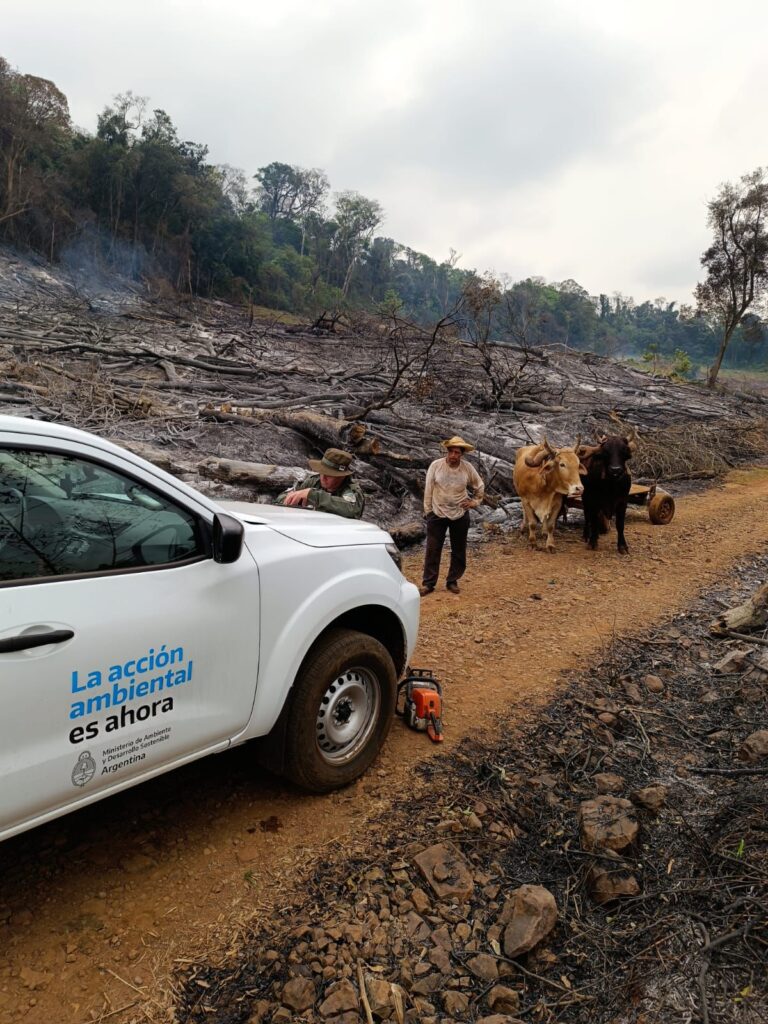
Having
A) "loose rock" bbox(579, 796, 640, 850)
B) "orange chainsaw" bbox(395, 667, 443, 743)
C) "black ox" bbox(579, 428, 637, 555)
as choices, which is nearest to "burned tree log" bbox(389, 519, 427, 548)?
"black ox" bbox(579, 428, 637, 555)

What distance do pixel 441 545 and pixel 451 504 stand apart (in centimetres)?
51

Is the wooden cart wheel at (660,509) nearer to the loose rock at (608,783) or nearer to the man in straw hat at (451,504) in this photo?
the man in straw hat at (451,504)

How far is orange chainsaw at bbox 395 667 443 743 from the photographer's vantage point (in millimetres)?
4105

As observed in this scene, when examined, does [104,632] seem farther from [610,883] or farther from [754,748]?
[754,748]

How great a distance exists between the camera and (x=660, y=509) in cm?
1073

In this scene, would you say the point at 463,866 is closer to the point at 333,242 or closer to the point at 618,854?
the point at 618,854

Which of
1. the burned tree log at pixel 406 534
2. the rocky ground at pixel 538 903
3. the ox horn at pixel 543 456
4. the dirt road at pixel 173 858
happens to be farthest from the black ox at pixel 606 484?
the rocky ground at pixel 538 903

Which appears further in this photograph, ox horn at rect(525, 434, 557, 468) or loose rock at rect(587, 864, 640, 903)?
ox horn at rect(525, 434, 557, 468)

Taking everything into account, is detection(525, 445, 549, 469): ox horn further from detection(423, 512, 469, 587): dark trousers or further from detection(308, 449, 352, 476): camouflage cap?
detection(308, 449, 352, 476): camouflage cap

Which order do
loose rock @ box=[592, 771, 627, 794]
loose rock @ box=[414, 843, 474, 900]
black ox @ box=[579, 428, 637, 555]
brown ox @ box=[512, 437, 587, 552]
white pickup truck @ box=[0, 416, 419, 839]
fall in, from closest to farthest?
white pickup truck @ box=[0, 416, 419, 839], loose rock @ box=[414, 843, 474, 900], loose rock @ box=[592, 771, 627, 794], brown ox @ box=[512, 437, 587, 552], black ox @ box=[579, 428, 637, 555]

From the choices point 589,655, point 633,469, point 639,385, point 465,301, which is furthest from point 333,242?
point 589,655

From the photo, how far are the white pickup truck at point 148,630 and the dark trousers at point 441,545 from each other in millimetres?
4069

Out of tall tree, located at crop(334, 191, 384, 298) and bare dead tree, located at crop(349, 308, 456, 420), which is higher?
tall tree, located at crop(334, 191, 384, 298)

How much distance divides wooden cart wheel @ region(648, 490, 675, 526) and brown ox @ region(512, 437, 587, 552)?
212 centimetres
